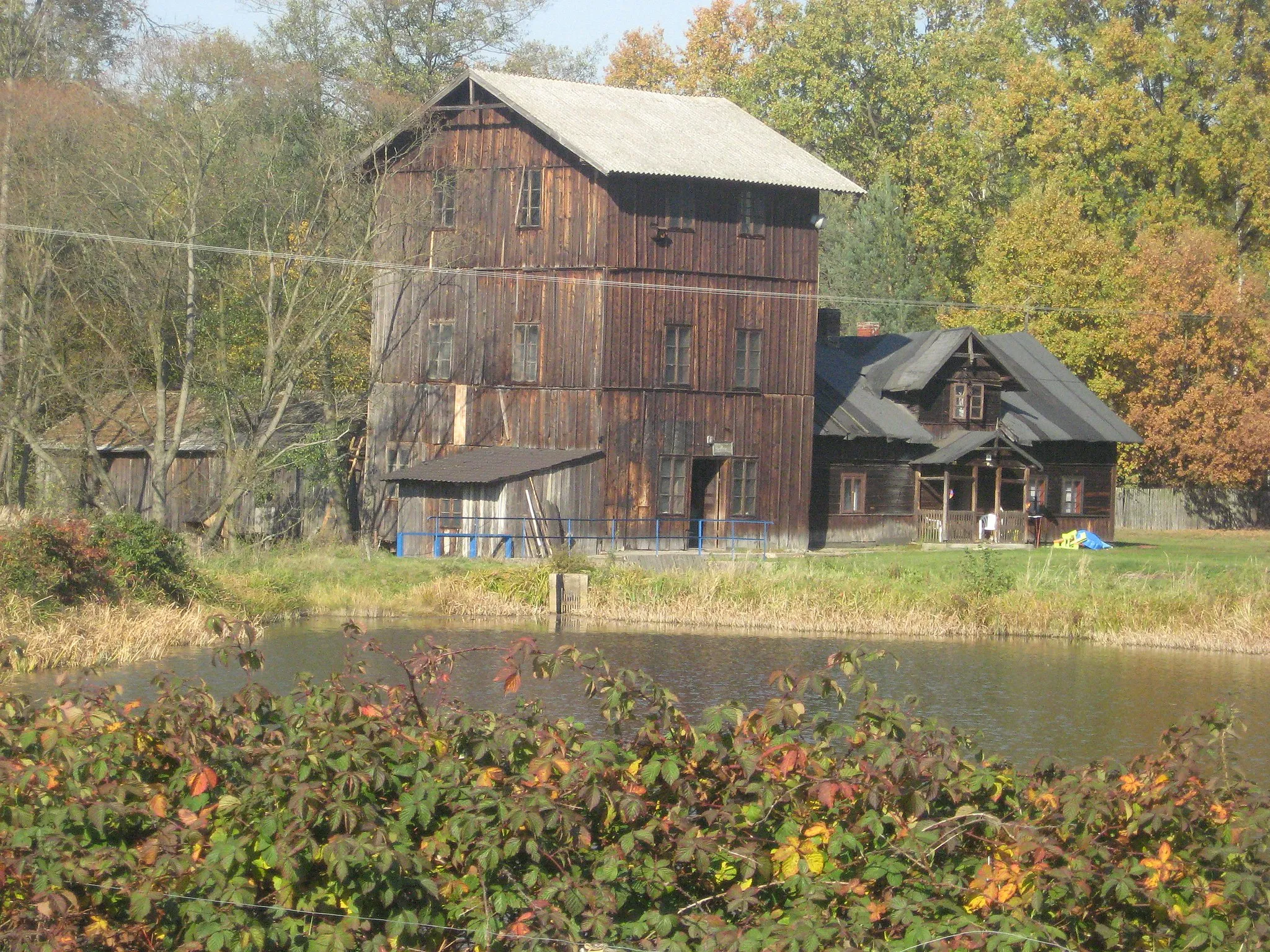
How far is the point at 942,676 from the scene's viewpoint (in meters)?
24.6

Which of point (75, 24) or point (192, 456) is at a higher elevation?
point (75, 24)

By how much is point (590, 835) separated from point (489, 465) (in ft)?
103

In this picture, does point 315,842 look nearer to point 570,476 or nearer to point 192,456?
point 570,476

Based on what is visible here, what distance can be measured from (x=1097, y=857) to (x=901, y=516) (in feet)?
130

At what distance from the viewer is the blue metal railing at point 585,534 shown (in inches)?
1497

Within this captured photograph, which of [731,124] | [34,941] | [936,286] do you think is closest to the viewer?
[34,941]

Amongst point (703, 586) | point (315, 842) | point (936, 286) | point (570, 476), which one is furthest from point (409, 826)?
point (936, 286)

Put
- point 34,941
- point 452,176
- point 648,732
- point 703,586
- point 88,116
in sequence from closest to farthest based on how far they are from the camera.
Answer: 1. point 34,941
2. point 648,732
3. point 703,586
4. point 88,116
5. point 452,176

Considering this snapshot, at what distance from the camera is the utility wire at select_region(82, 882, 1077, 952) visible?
23.4 feet

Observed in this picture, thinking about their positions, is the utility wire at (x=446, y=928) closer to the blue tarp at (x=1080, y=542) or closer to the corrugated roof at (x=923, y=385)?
the corrugated roof at (x=923, y=385)

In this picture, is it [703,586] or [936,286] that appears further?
[936,286]

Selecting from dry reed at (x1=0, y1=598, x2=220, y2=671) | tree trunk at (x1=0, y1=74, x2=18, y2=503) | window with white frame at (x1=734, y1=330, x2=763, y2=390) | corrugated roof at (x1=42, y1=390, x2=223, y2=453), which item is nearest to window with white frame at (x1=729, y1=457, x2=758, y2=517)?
window with white frame at (x1=734, y1=330, x2=763, y2=390)

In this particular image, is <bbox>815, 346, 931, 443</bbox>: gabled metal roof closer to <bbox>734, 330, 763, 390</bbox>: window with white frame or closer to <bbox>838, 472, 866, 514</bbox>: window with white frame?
<bbox>838, 472, 866, 514</bbox>: window with white frame

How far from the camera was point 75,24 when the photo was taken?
46469 mm
